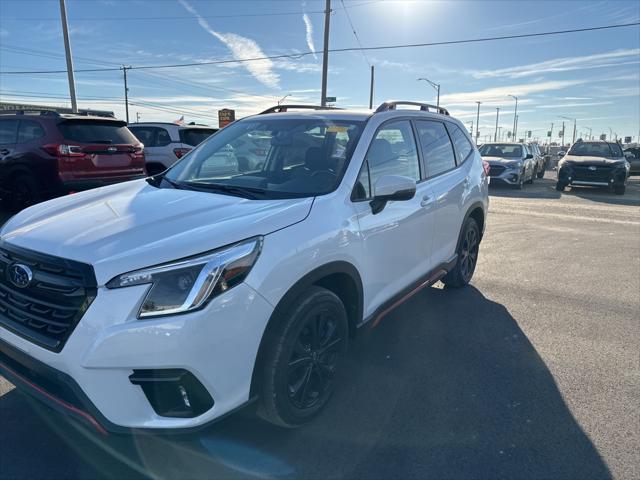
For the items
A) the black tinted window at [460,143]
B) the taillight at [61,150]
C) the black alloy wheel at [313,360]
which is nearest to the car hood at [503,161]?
the black tinted window at [460,143]

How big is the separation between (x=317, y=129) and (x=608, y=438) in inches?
106

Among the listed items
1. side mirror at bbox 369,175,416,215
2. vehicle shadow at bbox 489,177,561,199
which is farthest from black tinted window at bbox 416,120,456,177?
vehicle shadow at bbox 489,177,561,199

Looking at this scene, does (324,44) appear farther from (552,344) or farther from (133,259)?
(133,259)

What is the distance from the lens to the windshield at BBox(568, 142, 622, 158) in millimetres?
15992

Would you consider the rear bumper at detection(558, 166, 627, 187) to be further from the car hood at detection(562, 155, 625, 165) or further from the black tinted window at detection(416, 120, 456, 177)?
the black tinted window at detection(416, 120, 456, 177)

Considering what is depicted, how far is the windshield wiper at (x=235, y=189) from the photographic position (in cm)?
282

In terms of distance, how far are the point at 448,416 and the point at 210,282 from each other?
1781mm

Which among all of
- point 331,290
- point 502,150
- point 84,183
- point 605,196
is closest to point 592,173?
point 605,196

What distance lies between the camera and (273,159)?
3459mm

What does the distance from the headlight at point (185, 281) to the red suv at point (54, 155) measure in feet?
20.5

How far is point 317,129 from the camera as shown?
3.41m

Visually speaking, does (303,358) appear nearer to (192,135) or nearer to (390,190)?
(390,190)

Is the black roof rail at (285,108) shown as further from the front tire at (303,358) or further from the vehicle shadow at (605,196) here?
the vehicle shadow at (605,196)

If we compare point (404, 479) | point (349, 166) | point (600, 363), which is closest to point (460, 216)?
point (600, 363)
